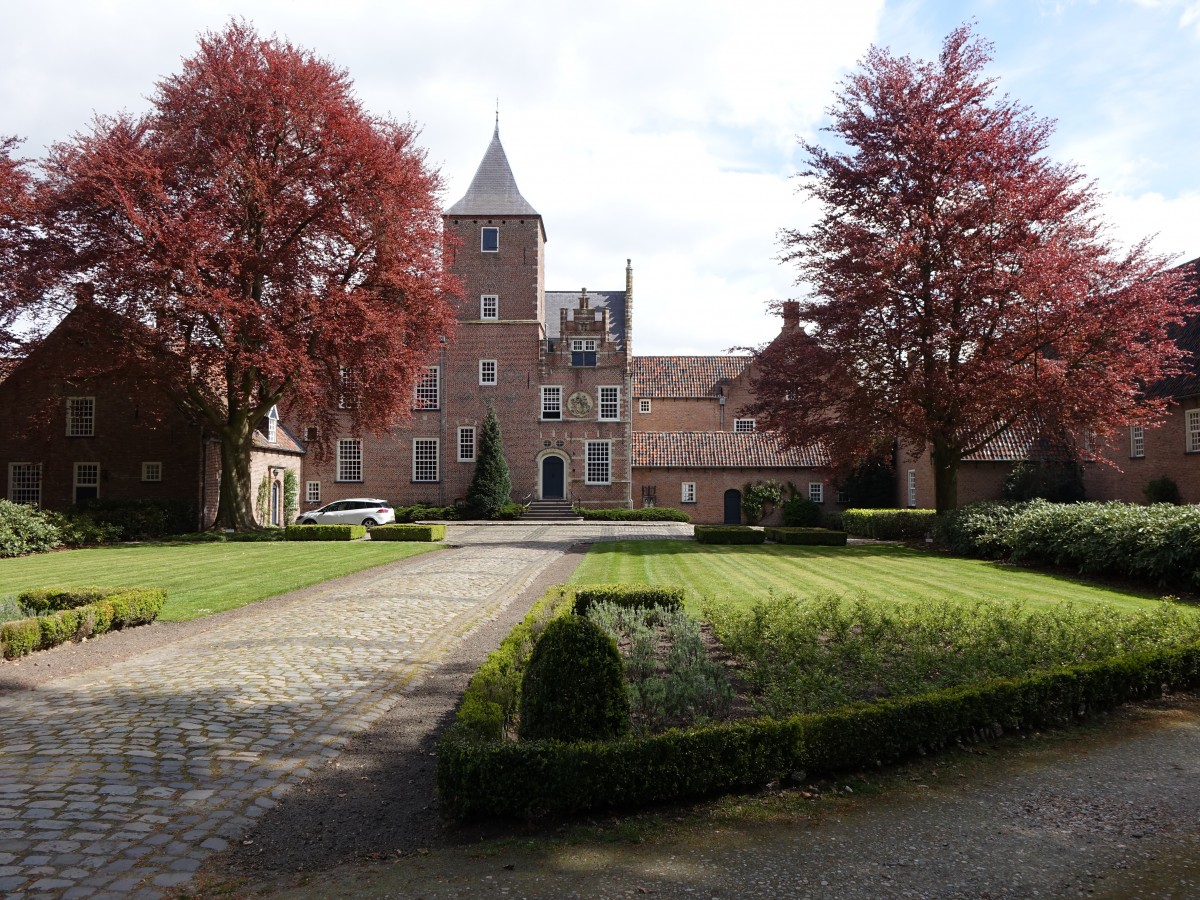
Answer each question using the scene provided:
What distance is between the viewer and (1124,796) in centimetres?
528

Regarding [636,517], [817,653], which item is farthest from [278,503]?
[817,653]

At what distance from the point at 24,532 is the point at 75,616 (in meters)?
15.8

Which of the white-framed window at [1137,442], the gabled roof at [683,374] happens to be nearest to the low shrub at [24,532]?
the gabled roof at [683,374]

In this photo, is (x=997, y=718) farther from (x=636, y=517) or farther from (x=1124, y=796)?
(x=636, y=517)

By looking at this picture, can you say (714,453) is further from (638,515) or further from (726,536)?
(726,536)

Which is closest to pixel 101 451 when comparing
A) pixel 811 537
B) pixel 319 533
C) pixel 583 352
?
pixel 319 533

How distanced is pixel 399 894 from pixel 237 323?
2306 cm

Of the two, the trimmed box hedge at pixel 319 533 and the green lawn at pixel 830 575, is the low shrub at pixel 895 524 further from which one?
the trimmed box hedge at pixel 319 533

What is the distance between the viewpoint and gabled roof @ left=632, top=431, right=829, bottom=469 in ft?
140

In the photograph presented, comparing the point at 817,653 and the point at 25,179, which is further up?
the point at 25,179

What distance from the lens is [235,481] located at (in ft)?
92.5

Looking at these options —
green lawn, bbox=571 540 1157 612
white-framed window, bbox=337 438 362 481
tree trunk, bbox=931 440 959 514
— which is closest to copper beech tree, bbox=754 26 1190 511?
tree trunk, bbox=931 440 959 514

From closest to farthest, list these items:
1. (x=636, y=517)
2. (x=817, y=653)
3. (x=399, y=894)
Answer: (x=399, y=894)
(x=817, y=653)
(x=636, y=517)

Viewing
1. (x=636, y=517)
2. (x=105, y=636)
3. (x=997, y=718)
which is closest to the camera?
(x=997, y=718)
